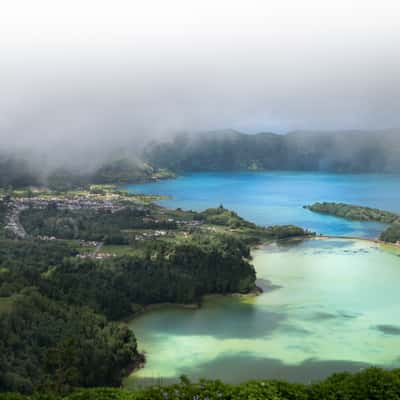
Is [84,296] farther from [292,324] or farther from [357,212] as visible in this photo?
[357,212]

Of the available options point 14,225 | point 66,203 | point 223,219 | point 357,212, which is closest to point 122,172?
point 66,203

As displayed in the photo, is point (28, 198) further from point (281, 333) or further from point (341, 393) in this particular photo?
point (341, 393)

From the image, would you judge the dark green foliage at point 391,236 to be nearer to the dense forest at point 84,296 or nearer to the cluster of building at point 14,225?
the dense forest at point 84,296

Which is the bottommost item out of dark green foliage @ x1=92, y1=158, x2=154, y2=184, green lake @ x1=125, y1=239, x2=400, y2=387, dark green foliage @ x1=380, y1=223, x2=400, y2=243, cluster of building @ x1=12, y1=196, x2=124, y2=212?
green lake @ x1=125, y1=239, x2=400, y2=387

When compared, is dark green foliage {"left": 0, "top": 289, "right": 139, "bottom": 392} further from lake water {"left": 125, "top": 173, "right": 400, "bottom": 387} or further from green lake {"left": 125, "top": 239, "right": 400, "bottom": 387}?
lake water {"left": 125, "top": 173, "right": 400, "bottom": 387}

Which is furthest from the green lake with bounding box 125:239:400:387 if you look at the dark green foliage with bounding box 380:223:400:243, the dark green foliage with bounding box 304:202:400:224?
the dark green foliage with bounding box 304:202:400:224
